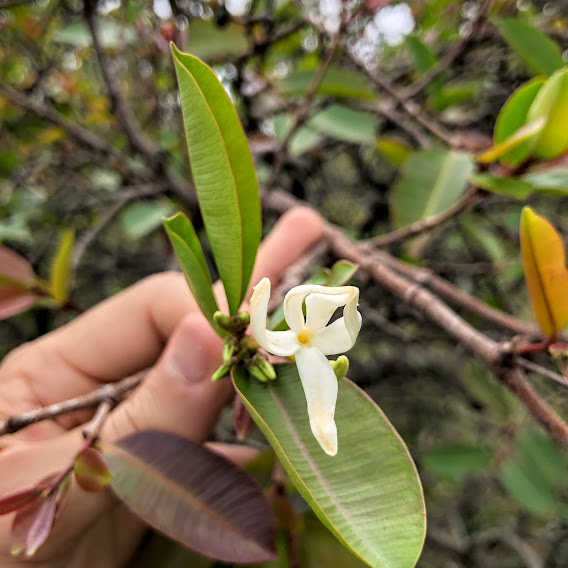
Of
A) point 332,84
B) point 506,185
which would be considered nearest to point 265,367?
point 506,185

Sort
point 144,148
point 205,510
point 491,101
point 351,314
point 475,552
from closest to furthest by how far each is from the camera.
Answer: point 351,314, point 205,510, point 144,148, point 491,101, point 475,552

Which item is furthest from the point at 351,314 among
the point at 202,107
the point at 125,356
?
the point at 125,356

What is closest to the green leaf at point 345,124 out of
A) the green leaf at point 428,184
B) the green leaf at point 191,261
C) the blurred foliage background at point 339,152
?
the blurred foliage background at point 339,152

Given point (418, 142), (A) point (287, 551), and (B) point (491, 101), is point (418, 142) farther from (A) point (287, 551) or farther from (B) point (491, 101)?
(A) point (287, 551)

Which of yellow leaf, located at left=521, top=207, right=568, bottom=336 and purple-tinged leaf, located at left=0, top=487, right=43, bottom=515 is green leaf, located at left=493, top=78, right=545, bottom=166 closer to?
yellow leaf, located at left=521, top=207, right=568, bottom=336

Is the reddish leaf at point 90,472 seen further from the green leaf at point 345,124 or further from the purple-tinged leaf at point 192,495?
the green leaf at point 345,124

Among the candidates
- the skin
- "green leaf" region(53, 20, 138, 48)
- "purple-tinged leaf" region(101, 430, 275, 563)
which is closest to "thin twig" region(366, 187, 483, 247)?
the skin

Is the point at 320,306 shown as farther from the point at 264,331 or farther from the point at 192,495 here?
the point at 192,495
